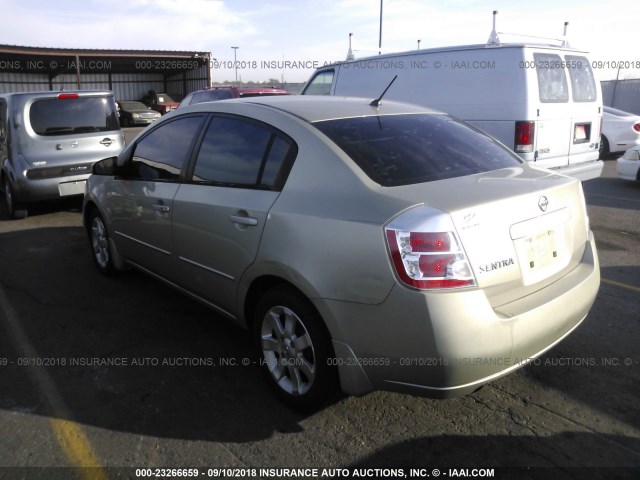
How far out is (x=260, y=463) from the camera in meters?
2.66

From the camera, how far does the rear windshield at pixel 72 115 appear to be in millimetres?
7852

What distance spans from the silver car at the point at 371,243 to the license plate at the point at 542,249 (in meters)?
0.01

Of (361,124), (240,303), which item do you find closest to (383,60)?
(361,124)

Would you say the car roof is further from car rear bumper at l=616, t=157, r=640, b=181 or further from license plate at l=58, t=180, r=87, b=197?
car rear bumper at l=616, t=157, r=640, b=181

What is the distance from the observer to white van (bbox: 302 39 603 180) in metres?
6.79

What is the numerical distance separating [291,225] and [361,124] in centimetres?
84

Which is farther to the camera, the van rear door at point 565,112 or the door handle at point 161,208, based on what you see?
the van rear door at point 565,112

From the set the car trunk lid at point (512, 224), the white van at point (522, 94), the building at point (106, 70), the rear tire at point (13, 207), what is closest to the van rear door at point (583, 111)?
the white van at point (522, 94)

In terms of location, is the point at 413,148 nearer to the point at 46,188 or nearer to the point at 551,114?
the point at 551,114

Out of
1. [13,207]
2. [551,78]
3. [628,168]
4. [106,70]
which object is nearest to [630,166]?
[628,168]

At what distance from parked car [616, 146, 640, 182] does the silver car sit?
25.1ft

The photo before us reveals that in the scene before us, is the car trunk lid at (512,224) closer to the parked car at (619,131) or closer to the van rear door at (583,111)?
the van rear door at (583,111)

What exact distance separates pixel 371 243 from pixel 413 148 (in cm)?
92

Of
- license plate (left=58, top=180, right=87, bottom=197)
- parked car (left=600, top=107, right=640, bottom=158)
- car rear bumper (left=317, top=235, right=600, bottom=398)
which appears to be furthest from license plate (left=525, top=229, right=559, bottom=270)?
parked car (left=600, top=107, right=640, bottom=158)
